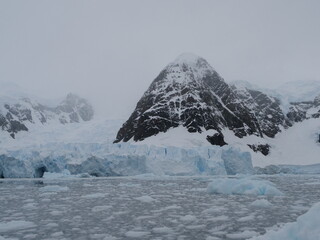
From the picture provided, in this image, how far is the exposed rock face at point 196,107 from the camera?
104 metres

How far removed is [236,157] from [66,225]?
44885mm

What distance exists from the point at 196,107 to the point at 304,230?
3951 inches

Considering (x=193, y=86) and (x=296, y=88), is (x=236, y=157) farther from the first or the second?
(x=296, y=88)

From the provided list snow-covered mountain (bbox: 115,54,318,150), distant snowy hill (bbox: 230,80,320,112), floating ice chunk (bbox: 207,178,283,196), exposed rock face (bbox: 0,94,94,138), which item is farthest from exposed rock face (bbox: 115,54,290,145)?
floating ice chunk (bbox: 207,178,283,196)

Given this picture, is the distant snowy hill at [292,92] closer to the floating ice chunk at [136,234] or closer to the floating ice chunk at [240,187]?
the floating ice chunk at [240,187]

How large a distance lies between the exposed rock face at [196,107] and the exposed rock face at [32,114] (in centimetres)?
5351

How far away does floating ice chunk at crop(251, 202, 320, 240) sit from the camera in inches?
233

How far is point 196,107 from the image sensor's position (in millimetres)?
105938

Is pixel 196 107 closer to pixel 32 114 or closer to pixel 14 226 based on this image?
pixel 32 114

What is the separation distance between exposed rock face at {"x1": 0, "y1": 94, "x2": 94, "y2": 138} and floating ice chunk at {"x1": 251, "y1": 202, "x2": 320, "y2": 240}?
141 meters

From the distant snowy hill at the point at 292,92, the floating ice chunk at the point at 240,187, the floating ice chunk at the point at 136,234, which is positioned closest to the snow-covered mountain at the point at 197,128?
the distant snowy hill at the point at 292,92

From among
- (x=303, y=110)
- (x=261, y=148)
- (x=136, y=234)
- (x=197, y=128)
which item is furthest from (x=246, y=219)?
(x=303, y=110)

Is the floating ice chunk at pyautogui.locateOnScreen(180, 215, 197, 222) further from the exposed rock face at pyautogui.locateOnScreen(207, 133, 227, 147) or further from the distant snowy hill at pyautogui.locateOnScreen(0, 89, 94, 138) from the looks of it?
the distant snowy hill at pyautogui.locateOnScreen(0, 89, 94, 138)

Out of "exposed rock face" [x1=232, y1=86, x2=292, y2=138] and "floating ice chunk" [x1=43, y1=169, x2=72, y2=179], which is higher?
"exposed rock face" [x1=232, y1=86, x2=292, y2=138]
